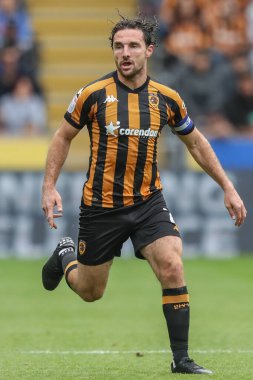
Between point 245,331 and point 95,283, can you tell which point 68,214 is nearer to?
point 245,331

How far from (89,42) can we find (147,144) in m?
14.5

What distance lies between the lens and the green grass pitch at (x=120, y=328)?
7746 mm

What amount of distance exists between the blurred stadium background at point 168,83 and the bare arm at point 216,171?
897cm

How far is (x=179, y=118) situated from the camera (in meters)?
7.89

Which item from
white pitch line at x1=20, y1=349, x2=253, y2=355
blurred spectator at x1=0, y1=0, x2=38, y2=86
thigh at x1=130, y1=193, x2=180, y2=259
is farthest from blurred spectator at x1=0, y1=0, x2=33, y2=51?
thigh at x1=130, y1=193, x2=180, y2=259

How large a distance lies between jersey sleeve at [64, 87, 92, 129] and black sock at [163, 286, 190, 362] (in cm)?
132

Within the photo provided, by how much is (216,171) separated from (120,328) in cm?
275

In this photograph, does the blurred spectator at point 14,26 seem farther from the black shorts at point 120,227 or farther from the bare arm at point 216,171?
the black shorts at point 120,227

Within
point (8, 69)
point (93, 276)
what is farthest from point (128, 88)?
point (8, 69)

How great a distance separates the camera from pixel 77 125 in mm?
7734

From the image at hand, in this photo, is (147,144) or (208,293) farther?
(208,293)

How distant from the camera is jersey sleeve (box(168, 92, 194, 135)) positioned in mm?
7832

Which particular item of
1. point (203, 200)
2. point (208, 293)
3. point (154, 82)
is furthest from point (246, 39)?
point (154, 82)

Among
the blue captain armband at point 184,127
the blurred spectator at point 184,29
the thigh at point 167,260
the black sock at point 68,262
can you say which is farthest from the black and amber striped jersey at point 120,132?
the blurred spectator at point 184,29
